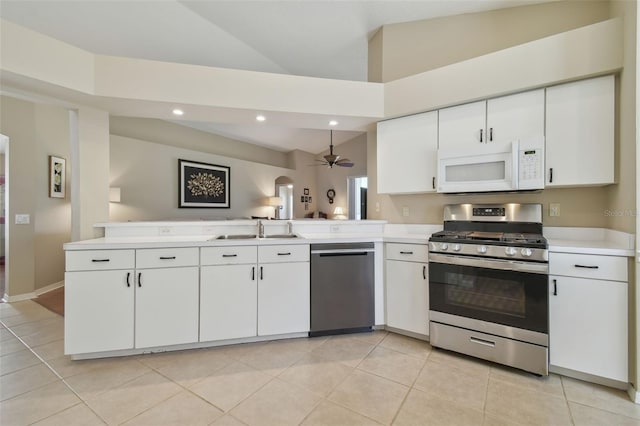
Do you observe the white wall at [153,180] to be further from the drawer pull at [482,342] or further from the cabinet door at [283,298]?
the drawer pull at [482,342]

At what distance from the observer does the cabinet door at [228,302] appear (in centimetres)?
227

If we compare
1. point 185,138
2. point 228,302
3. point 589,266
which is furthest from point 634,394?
point 185,138

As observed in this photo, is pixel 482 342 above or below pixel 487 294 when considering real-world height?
below

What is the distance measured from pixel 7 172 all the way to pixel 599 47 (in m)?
6.50

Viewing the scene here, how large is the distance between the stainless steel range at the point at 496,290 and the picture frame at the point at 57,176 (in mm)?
5355

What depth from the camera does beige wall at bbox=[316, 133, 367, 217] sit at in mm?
7699

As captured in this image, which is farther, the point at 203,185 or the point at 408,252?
the point at 203,185

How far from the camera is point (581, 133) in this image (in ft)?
6.69

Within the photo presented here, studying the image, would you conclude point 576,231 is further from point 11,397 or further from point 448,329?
point 11,397

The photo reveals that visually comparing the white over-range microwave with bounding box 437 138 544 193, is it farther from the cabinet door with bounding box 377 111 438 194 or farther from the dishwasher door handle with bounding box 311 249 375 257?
the dishwasher door handle with bounding box 311 249 375 257

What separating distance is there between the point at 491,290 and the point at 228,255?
215 centimetres

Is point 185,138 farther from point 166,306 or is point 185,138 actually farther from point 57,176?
point 166,306

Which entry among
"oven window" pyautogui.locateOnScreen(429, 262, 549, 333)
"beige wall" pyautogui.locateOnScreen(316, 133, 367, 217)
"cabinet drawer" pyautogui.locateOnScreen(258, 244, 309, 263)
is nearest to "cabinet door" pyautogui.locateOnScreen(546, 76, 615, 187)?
"oven window" pyautogui.locateOnScreen(429, 262, 549, 333)

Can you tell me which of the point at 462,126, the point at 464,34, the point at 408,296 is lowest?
the point at 408,296
